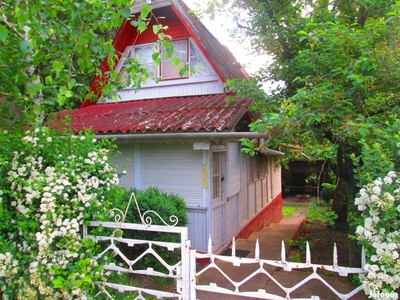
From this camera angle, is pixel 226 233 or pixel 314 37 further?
pixel 226 233

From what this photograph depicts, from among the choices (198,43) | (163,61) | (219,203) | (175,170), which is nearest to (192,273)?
(175,170)

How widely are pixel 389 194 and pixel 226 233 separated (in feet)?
17.4

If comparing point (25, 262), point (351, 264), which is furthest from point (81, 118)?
point (351, 264)

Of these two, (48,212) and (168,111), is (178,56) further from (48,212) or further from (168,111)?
(48,212)

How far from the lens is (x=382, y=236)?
263cm

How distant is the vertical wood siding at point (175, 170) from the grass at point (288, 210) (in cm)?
1009

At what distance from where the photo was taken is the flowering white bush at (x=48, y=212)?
10.8ft

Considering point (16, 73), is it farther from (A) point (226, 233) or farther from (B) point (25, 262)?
(A) point (226, 233)

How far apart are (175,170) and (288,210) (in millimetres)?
11840

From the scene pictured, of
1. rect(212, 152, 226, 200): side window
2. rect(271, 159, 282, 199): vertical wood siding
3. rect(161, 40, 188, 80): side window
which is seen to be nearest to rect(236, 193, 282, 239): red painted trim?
rect(271, 159, 282, 199): vertical wood siding

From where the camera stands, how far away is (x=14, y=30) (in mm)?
3926

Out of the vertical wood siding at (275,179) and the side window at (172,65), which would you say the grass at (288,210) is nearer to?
the vertical wood siding at (275,179)

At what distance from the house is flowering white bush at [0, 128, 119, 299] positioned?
101 inches

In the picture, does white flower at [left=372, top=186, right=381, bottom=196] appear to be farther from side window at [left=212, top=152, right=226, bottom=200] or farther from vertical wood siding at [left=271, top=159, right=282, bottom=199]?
vertical wood siding at [left=271, top=159, right=282, bottom=199]
